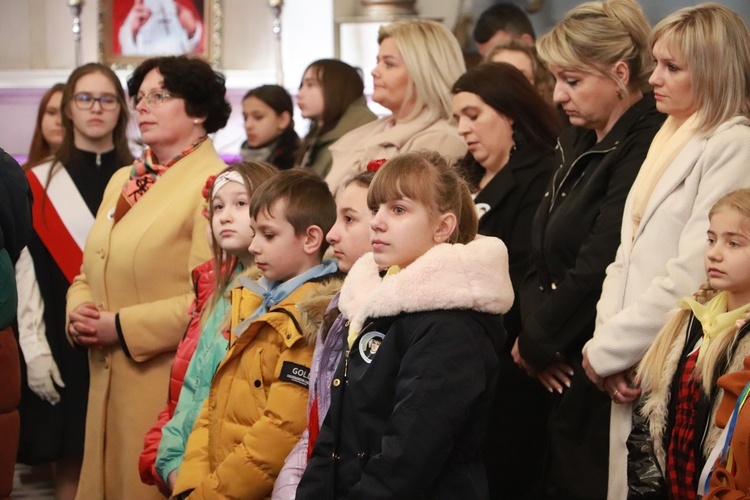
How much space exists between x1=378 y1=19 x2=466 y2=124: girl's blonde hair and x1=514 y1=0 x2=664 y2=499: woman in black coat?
2.61 ft

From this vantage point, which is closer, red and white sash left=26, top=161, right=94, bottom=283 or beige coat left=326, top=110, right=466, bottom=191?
beige coat left=326, top=110, right=466, bottom=191

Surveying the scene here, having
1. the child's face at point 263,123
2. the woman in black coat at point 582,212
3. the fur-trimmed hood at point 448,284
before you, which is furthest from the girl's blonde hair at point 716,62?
the child's face at point 263,123

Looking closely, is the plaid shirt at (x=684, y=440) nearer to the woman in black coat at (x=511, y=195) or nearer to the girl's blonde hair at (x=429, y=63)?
the woman in black coat at (x=511, y=195)

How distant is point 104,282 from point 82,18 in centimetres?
406

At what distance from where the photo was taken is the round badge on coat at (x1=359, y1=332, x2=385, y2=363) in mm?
2469

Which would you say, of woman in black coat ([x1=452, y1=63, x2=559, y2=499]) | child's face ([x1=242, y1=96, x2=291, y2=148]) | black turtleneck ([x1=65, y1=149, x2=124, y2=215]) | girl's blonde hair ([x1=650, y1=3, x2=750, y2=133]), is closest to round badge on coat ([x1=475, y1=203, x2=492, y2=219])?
woman in black coat ([x1=452, y1=63, x2=559, y2=499])

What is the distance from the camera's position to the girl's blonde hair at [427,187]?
8.30 ft

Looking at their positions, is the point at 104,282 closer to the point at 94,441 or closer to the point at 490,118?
the point at 94,441

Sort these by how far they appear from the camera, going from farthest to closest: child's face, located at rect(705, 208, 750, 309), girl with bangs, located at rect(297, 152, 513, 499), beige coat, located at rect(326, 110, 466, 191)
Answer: beige coat, located at rect(326, 110, 466, 191), child's face, located at rect(705, 208, 750, 309), girl with bangs, located at rect(297, 152, 513, 499)

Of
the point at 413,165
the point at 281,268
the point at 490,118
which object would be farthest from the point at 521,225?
the point at 413,165

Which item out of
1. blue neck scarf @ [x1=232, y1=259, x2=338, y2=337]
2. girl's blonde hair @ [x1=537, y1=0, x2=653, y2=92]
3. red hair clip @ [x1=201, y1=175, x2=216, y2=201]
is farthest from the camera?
red hair clip @ [x1=201, y1=175, x2=216, y2=201]

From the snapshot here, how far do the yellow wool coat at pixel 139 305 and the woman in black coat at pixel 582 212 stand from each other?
3.58 feet

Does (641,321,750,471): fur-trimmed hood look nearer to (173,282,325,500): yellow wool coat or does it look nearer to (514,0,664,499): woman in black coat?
(514,0,664,499): woman in black coat

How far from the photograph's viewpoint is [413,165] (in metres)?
2.56
